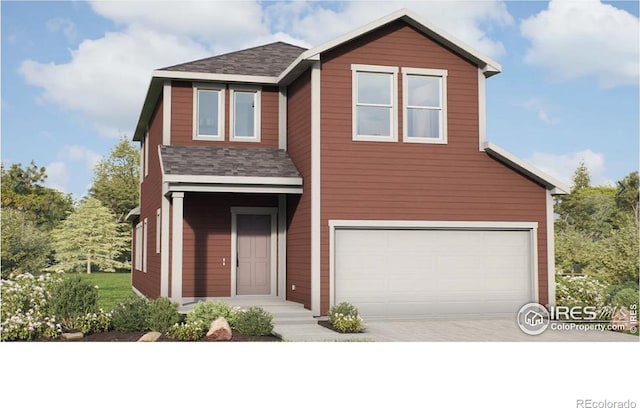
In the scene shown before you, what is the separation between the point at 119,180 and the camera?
161 feet

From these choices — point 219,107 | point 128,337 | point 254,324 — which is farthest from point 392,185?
point 128,337

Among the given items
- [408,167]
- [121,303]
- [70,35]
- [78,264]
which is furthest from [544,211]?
[78,264]

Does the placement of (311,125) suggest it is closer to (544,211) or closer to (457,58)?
(457,58)

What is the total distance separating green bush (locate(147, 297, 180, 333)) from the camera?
45.2 feet

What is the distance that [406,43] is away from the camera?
17.6 meters

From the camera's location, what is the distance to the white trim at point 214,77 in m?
19.4

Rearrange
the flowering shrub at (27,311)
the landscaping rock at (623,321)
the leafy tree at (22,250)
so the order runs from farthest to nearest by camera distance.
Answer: the leafy tree at (22,250) < the landscaping rock at (623,321) < the flowering shrub at (27,311)

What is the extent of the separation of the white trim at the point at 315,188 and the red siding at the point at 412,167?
0.43 ft

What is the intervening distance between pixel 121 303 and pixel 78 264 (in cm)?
3222

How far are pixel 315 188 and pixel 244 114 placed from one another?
456 cm

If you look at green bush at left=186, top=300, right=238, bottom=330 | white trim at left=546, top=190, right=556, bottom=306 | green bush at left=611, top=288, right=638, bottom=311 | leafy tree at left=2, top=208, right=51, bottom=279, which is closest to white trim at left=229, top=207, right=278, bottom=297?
green bush at left=186, top=300, right=238, bottom=330

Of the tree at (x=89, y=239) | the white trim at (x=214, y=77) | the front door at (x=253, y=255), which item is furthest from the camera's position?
the tree at (x=89, y=239)

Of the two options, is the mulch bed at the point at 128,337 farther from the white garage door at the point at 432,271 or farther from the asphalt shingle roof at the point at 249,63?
the asphalt shingle roof at the point at 249,63

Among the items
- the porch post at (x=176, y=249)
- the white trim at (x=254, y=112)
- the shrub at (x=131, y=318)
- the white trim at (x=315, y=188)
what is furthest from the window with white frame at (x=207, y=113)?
the shrub at (x=131, y=318)
